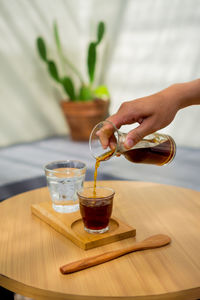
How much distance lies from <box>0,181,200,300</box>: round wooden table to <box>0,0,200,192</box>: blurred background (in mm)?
1471

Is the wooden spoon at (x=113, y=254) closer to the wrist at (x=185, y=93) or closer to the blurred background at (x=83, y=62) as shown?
the wrist at (x=185, y=93)

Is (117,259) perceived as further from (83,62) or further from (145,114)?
(83,62)

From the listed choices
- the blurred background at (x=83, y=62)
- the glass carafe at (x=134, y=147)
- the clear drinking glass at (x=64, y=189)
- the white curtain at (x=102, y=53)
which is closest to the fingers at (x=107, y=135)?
the glass carafe at (x=134, y=147)

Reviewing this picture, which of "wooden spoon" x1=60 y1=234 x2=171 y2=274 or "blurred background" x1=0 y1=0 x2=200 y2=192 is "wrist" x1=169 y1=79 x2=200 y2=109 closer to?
"wooden spoon" x1=60 y1=234 x2=171 y2=274

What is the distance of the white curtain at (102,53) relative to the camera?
3.06 m

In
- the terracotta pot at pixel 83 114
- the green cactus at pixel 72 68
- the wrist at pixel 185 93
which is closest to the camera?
the wrist at pixel 185 93

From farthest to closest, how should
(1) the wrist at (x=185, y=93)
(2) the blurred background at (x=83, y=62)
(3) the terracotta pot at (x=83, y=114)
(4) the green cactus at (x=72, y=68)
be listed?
1. (3) the terracotta pot at (x=83, y=114)
2. (4) the green cactus at (x=72, y=68)
3. (2) the blurred background at (x=83, y=62)
4. (1) the wrist at (x=185, y=93)

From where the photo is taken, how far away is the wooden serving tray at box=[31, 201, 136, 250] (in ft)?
2.85

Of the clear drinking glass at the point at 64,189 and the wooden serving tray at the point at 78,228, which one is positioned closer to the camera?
the wooden serving tray at the point at 78,228

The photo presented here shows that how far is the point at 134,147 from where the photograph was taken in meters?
1.03

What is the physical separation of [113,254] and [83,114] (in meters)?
2.59

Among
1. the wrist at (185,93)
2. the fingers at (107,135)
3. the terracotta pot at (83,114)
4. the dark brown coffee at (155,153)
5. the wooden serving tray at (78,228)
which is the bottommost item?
the terracotta pot at (83,114)

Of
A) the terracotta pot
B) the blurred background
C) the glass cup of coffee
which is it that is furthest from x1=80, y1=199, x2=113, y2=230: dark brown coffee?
the terracotta pot

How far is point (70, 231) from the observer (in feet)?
2.98
